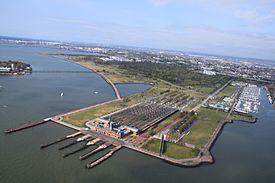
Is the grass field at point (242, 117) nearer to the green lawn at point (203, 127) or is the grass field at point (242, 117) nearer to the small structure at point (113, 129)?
the green lawn at point (203, 127)

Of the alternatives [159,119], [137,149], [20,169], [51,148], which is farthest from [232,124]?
[20,169]

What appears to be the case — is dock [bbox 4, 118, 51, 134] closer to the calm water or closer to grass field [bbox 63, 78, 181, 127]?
the calm water

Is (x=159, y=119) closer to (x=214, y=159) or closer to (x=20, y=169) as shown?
(x=214, y=159)

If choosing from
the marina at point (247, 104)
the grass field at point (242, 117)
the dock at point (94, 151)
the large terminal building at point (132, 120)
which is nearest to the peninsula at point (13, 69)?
the large terminal building at point (132, 120)

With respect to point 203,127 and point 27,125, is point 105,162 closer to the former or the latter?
point 27,125

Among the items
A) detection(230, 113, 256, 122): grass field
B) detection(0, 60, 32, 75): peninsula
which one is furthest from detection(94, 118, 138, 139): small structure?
detection(0, 60, 32, 75): peninsula

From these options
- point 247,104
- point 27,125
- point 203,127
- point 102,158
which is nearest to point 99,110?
point 27,125
